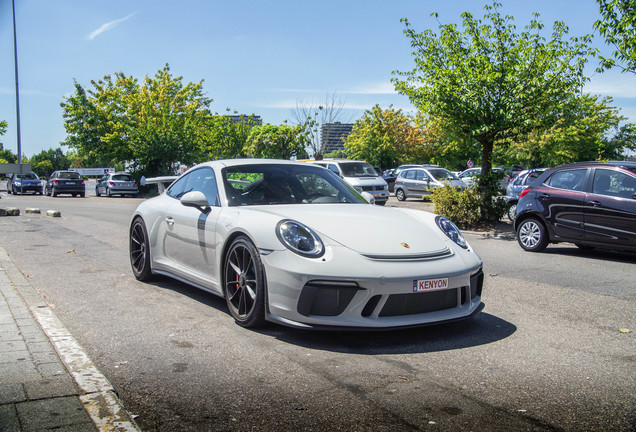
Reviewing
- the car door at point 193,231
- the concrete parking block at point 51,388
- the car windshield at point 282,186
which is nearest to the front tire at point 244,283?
the car door at point 193,231

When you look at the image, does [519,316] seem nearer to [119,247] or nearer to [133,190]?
[119,247]

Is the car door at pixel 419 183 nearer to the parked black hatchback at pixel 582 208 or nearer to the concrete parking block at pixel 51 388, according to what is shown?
the parked black hatchback at pixel 582 208

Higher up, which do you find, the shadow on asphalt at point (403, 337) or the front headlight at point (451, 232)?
the front headlight at point (451, 232)

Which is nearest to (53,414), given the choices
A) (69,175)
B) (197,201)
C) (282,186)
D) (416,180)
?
(197,201)

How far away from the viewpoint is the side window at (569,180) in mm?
9555

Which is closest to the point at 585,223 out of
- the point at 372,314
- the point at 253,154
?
the point at 372,314

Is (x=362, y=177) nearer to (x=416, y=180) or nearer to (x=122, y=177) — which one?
(x=416, y=180)

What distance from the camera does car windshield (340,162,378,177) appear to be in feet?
77.1

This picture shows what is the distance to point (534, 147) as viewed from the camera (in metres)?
48.0

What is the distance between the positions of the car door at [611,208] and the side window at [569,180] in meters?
0.20

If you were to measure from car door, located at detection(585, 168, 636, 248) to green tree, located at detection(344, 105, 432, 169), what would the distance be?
177 ft

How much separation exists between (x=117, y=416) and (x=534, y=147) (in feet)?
162

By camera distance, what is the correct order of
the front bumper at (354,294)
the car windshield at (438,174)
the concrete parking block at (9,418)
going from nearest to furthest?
1. the concrete parking block at (9,418)
2. the front bumper at (354,294)
3. the car windshield at (438,174)

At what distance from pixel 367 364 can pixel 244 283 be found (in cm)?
131
